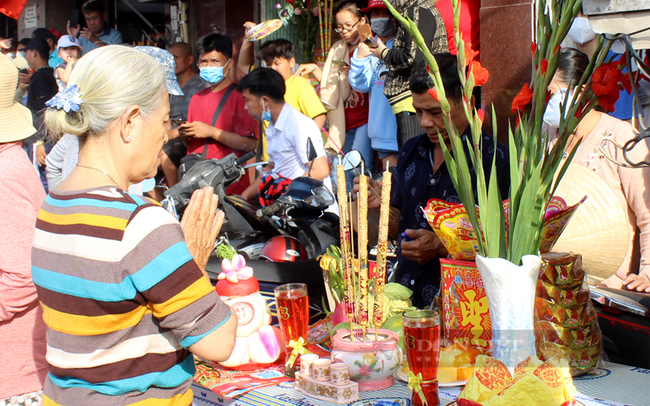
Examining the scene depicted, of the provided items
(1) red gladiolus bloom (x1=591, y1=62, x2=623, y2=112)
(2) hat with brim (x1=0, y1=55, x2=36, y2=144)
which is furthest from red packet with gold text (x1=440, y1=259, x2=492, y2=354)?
(2) hat with brim (x1=0, y1=55, x2=36, y2=144)

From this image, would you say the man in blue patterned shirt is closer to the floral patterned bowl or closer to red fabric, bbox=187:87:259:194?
the floral patterned bowl

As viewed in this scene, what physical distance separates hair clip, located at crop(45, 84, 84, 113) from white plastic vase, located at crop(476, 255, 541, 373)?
961mm

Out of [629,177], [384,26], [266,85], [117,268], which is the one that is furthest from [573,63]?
[117,268]

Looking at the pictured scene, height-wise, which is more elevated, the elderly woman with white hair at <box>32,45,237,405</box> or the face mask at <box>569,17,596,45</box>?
the face mask at <box>569,17,596,45</box>

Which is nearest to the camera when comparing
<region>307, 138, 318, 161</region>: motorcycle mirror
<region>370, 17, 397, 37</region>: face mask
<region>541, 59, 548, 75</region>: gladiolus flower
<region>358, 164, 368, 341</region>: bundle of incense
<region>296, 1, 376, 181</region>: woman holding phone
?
<region>541, 59, 548, 75</region>: gladiolus flower

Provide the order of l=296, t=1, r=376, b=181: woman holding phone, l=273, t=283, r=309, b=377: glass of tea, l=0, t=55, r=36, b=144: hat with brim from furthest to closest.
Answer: l=296, t=1, r=376, b=181: woman holding phone → l=0, t=55, r=36, b=144: hat with brim → l=273, t=283, r=309, b=377: glass of tea

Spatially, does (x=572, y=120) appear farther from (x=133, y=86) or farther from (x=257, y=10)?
(x=257, y=10)

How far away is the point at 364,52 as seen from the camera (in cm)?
464

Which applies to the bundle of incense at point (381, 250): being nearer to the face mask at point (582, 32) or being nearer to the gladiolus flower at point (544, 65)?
the gladiolus flower at point (544, 65)

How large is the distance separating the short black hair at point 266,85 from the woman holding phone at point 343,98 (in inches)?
32.2

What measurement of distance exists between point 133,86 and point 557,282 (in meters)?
1.10

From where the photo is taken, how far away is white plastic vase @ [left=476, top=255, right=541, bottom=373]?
133 cm

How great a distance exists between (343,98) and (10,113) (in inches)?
134

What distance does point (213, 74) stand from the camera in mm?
5027
